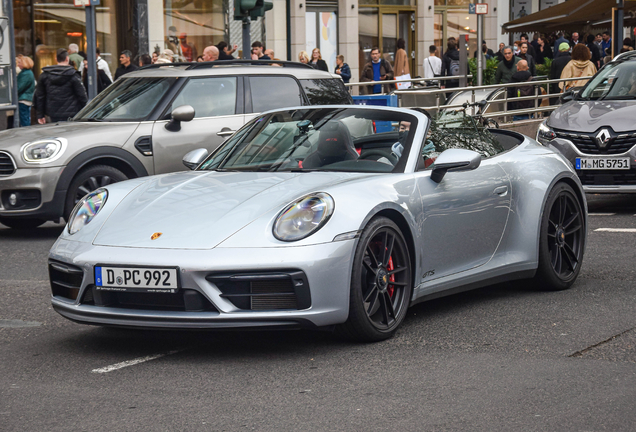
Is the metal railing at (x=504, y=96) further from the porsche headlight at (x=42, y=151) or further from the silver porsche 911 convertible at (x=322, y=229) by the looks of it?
the silver porsche 911 convertible at (x=322, y=229)

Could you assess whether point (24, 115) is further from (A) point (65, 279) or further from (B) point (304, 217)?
(B) point (304, 217)

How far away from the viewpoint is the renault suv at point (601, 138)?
10.7 m

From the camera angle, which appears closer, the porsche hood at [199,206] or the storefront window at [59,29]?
the porsche hood at [199,206]

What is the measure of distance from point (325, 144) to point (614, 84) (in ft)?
22.7

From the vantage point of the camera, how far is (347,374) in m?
4.71

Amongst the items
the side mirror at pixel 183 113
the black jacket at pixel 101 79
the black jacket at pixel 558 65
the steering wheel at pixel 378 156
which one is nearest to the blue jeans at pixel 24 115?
the black jacket at pixel 101 79

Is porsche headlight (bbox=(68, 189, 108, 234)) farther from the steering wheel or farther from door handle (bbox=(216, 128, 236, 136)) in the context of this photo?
door handle (bbox=(216, 128, 236, 136))

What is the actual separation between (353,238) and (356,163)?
3.03 feet

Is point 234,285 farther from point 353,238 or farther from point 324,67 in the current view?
point 324,67

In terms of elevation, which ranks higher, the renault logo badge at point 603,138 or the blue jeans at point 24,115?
the blue jeans at point 24,115

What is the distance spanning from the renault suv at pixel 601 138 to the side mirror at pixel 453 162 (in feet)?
17.9

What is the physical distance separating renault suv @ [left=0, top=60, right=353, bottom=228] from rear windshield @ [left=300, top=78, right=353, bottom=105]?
0.01m

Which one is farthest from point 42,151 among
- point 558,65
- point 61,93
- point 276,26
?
point 276,26

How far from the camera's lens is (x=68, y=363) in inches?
197
